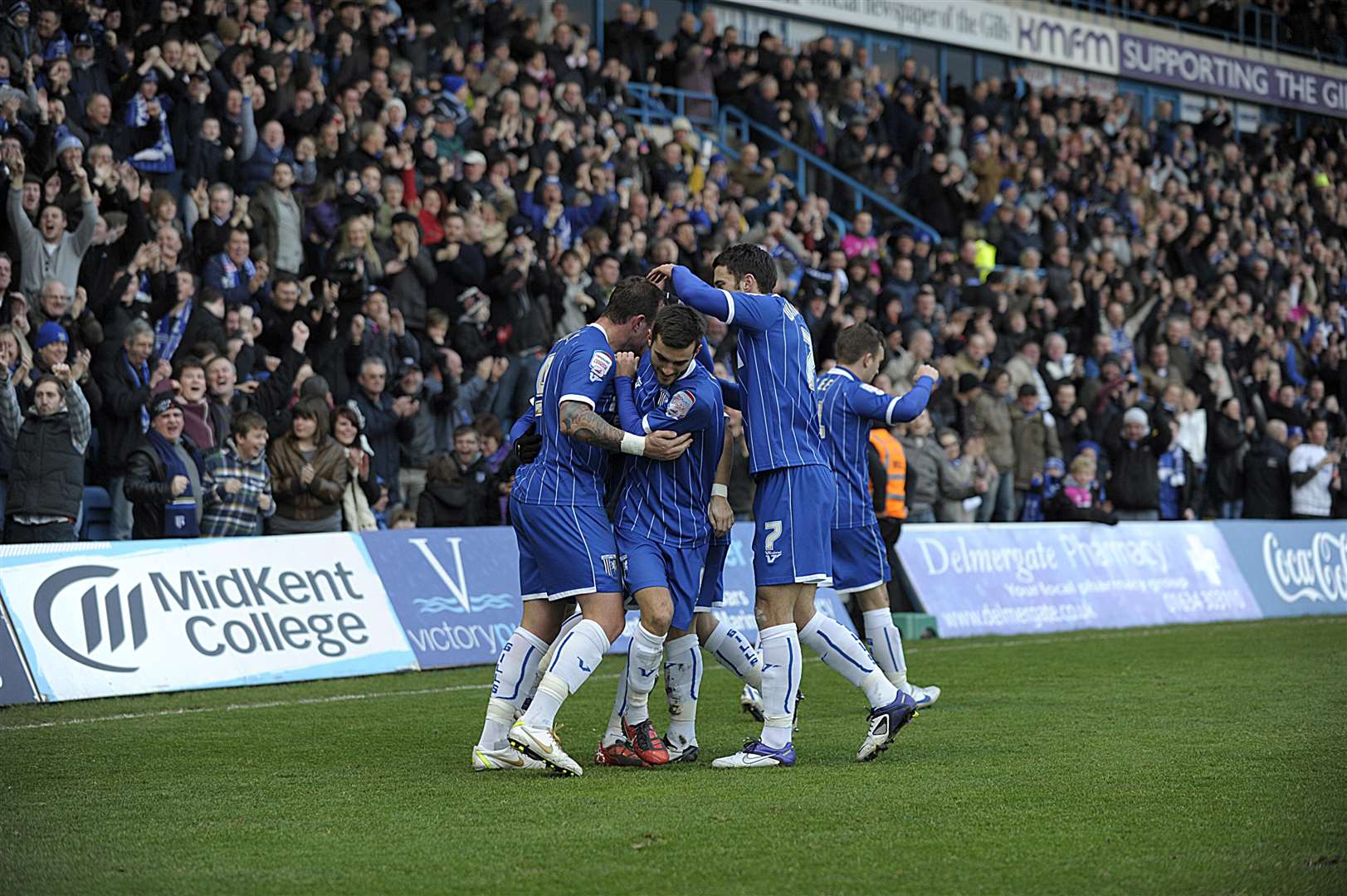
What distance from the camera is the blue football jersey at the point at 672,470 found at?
25.1ft

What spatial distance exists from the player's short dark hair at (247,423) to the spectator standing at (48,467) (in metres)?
1.07

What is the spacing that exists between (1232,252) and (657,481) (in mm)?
23421

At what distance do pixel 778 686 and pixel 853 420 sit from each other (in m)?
2.30

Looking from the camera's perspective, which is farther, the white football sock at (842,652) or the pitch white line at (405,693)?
the pitch white line at (405,693)

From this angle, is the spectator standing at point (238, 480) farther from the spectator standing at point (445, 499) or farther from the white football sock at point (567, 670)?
the white football sock at point (567, 670)

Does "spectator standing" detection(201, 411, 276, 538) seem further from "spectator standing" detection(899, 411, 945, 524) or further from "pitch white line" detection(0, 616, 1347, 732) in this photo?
"spectator standing" detection(899, 411, 945, 524)

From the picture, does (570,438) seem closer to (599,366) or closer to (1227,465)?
(599,366)

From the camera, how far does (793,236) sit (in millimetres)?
21141

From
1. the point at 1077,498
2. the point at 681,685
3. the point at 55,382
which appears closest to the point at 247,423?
the point at 55,382

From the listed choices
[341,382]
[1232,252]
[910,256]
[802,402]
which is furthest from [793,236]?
[802,402]

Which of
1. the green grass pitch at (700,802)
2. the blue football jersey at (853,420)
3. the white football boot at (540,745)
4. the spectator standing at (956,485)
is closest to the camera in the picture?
the green grass pitch at (700,802)

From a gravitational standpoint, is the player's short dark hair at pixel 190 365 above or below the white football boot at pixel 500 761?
above

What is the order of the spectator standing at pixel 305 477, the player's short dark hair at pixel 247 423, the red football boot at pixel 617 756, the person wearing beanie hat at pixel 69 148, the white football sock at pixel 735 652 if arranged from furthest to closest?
the person wearing beanie hat at pixel 69 148
the spectator standing at pixel 305 477
the player's short dark hair at pixel 247 423
the white football sock at pixel 735 652
the red football boot at pixel 617 756

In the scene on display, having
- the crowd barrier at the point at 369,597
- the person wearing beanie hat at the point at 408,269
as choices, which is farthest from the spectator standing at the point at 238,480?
the person wearing beanie hat at the point at 408,269
